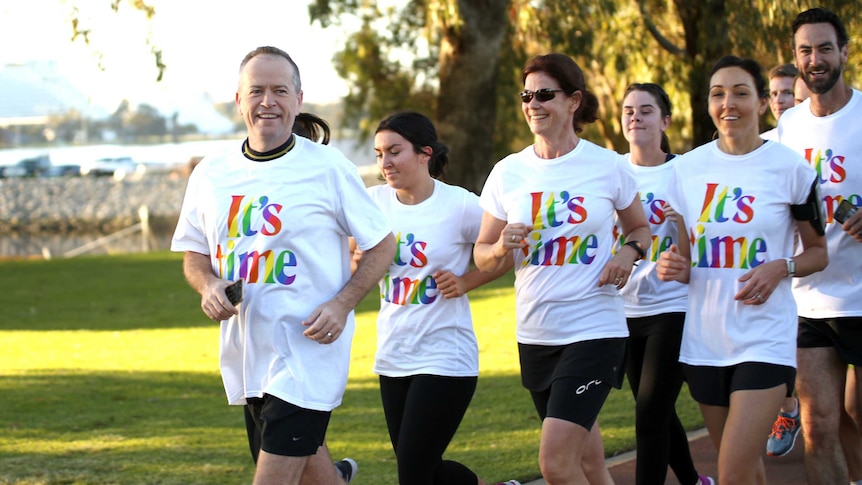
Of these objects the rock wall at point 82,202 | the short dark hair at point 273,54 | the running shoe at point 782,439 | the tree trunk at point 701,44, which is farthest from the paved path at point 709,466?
the rock wall at point 82,202

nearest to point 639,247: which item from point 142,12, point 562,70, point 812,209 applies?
point 812,209

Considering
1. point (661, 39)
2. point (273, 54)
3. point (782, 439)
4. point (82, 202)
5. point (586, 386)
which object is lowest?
point (82, 202)

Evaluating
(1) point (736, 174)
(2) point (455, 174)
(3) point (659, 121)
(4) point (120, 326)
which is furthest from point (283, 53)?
(2) point (455, 174)

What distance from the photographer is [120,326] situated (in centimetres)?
1603

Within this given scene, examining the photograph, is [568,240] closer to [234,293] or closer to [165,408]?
[234,293]

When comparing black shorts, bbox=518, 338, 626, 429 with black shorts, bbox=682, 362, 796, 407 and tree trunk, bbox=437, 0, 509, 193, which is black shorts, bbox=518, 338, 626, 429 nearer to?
black shorts, bbox=682, 362, 796, 407

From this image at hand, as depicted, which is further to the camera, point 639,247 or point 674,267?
point 639,247

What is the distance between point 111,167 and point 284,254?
84394mm

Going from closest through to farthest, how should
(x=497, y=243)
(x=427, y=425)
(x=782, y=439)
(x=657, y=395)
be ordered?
1. (x=497, y=243)
2. (x=427, y=425)
3. (x=657, y=395)
4. (x=782, y=439)

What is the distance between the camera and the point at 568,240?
5266mm

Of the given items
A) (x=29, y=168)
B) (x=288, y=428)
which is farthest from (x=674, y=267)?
(x=29, y=168)

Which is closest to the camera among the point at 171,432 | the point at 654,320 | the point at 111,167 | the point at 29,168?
the point at 654,320

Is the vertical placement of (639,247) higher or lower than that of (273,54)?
lower

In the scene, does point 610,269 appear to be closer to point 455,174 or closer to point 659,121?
point 659,121
